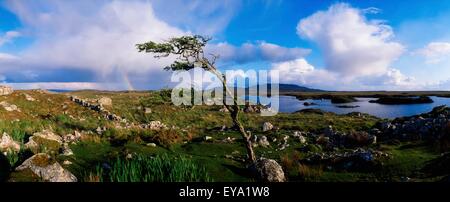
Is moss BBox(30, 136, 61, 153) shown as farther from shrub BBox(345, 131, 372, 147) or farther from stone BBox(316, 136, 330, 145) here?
shrub BBox(345, 131, 372, 147)

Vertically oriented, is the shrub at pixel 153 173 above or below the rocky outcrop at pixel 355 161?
above

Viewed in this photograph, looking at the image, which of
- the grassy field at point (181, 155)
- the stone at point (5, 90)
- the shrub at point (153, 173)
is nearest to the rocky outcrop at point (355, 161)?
the grassy field at point (181, 155)

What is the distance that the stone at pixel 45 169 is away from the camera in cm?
1329

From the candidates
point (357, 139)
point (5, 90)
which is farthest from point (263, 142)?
point (5, 90)

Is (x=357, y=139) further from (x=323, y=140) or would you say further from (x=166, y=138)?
(x=166, y=138)

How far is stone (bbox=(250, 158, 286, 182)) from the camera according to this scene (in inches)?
613

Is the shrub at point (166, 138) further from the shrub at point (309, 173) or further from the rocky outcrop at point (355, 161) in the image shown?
the shrub at point (309, 173)

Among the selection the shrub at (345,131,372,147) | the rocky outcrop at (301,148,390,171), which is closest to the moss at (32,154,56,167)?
the rocky outcrop at (301,148,390,171)

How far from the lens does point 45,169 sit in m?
13.5

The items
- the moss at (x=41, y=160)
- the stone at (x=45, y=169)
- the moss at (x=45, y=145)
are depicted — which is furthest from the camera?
the moss at (x=45, y=145)

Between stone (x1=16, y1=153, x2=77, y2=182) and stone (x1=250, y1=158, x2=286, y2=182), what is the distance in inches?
275

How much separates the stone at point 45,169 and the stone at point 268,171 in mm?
6983
